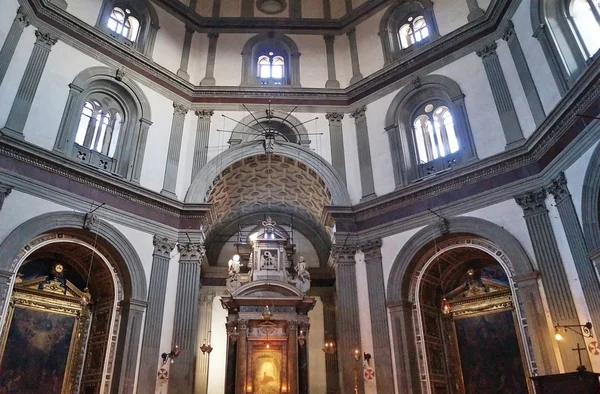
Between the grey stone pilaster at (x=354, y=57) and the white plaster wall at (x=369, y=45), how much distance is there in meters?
0.15

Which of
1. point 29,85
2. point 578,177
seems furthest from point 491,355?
point 29,85

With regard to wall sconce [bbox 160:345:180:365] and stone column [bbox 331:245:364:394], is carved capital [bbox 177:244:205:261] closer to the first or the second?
wall sconce [bbox 160:345:180:365]

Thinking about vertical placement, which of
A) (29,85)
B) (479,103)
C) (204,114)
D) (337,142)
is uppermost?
(204,114)

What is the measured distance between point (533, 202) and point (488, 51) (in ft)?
21.0

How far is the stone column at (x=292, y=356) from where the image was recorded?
707 inches

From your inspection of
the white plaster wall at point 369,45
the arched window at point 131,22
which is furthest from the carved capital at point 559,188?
the arched window at point 131,22

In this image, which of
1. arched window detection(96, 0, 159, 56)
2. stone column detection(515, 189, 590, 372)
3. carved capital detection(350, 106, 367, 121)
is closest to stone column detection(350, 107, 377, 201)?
carved capital detection(350, 106, 367, 121)

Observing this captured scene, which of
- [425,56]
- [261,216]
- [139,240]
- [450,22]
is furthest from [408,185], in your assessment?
[261,216]

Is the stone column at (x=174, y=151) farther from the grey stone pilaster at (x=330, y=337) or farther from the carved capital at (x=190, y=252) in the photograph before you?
the grey stone pilaster at (x=330, y=337)

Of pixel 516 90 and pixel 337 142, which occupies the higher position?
pixel 337 142

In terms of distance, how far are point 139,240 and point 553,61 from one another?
14.9 metres

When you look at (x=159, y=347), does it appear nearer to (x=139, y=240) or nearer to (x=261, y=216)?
(x=139, y=240)

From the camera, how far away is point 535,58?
48.9 ft

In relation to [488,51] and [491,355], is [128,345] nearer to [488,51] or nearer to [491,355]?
[491,355]
